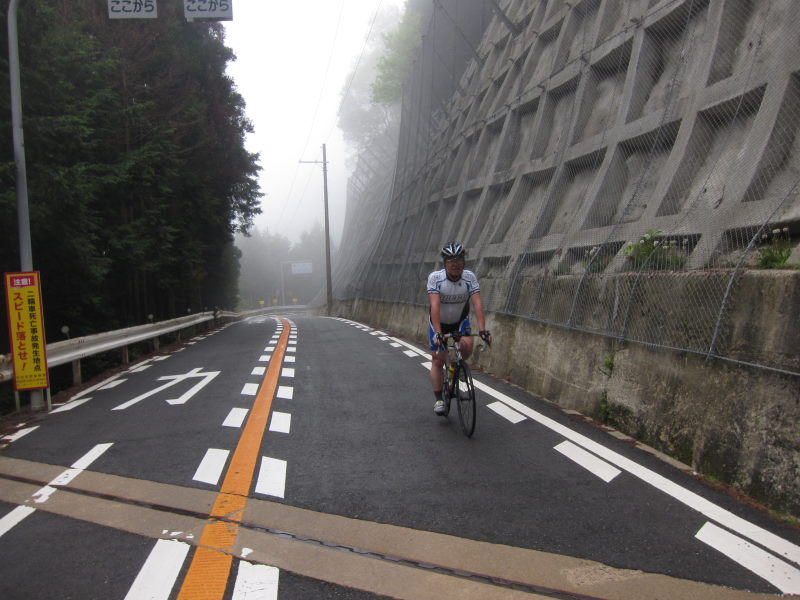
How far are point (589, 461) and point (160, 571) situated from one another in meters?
3.39

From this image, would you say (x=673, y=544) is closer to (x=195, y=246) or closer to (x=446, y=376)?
(x=446, y=376)

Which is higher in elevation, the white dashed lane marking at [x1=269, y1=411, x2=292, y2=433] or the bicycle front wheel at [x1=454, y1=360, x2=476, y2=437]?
the bicycle front wheel at [x1=454, y1=360, x2=476, y2=437]

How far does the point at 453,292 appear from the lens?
657 centimetres

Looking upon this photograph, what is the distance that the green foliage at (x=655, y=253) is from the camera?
6977 millimetres

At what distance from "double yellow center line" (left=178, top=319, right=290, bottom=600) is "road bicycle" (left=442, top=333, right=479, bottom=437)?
201cm

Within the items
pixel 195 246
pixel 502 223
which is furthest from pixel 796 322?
pixel 195 246

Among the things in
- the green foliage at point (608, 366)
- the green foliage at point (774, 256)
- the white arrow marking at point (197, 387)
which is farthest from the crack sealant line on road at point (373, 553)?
the white arrow marking at point (197, 387)

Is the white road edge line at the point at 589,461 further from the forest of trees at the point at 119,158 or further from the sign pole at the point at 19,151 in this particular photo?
the forest of trees at the point at 119,158

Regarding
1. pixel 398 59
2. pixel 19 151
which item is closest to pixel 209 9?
pixel 19 151

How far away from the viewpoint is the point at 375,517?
13.1 feet

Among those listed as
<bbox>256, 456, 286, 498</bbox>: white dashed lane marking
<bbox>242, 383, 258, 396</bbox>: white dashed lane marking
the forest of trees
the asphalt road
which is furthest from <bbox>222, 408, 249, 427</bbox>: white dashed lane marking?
the forest of trees

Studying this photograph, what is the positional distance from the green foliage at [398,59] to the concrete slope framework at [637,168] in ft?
89.3

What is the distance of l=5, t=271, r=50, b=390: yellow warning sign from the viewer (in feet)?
26.7

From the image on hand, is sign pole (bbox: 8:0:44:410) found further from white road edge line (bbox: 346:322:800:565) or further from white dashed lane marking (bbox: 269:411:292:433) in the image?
white road edge line (bbox: 346:322:800:565)
